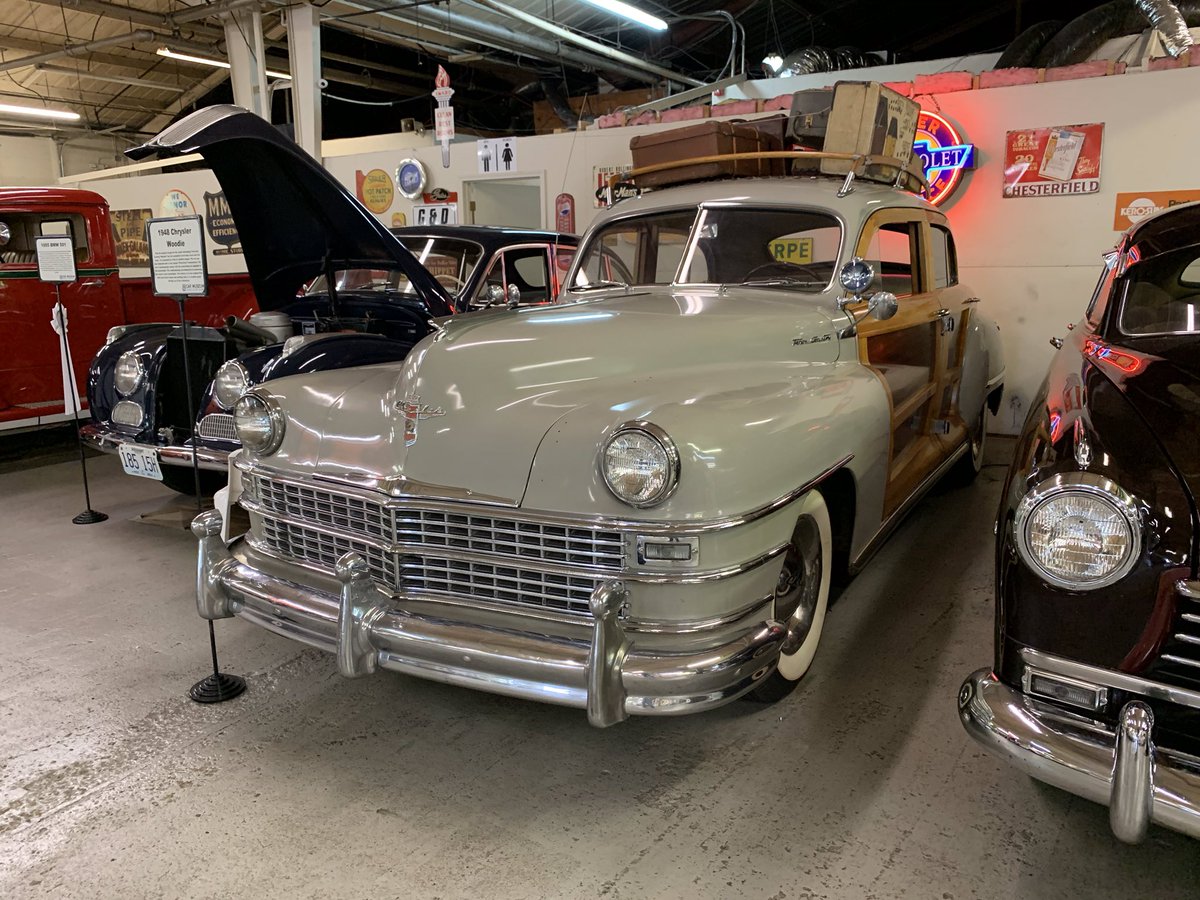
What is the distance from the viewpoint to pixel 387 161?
32.0ft

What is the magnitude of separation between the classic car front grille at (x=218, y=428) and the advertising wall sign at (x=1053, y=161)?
5975mm

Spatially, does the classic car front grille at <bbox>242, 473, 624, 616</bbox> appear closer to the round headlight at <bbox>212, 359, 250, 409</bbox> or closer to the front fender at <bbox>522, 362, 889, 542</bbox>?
the front fender at <bbox>522, 362, 889, 542</bbox>

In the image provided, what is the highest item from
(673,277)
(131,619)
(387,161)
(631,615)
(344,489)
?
(387,161)

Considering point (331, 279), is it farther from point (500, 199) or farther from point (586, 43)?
point (586, 43)

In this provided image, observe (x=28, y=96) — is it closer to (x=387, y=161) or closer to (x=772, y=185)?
(x=387, y=161)

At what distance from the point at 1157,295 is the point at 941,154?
14.6ft

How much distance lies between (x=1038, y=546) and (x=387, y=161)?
30.8ft

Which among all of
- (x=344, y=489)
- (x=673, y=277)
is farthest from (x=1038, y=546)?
(x=673, y=277)

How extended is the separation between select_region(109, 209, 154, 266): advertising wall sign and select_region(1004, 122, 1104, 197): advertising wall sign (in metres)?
11.7

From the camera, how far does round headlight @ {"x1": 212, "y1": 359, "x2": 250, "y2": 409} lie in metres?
3.68

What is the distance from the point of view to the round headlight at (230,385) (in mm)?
3676

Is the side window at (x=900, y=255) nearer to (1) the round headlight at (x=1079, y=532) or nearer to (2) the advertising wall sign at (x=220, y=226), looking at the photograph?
(1) the round headlight at (x=1079, y=532)

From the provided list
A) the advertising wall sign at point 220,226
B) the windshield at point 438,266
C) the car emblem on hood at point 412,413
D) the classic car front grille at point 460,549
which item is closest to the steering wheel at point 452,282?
the windshield at point 438,266

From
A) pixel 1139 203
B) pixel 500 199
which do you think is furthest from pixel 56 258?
pixel 1139 203
